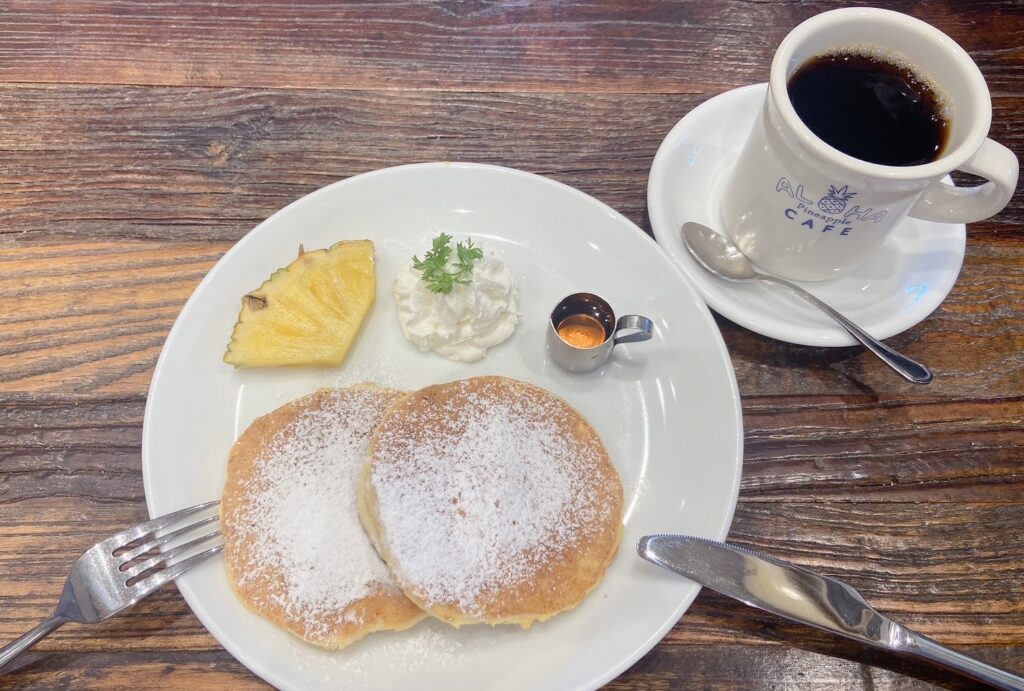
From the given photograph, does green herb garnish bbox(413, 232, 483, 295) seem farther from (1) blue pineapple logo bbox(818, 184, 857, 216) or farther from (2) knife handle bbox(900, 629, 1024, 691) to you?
(2) knife handle bbox(900, 629, 1024, 691)

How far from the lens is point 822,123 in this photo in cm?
132

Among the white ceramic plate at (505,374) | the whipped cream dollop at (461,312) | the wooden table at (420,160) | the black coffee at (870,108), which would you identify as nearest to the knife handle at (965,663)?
the wooden table at (420,160)

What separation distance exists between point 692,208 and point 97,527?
1.49m

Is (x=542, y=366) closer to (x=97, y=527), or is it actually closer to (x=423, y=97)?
(x=423, y=97)

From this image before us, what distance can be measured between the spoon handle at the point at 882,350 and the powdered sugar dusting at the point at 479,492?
59 cm

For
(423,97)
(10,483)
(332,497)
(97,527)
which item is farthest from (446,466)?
(423,97)

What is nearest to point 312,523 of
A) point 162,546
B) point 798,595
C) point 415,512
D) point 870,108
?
point 415,512

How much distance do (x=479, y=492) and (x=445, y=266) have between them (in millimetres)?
520

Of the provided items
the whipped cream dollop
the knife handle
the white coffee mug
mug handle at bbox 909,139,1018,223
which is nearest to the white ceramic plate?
Result: the whipped cream dollop

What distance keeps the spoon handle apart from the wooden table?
117 millimetres

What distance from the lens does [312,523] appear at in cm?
128

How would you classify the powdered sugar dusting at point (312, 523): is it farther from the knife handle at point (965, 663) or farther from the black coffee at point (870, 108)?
the black coffee at point (870, 108)

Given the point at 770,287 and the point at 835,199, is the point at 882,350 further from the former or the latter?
the point at 835,199

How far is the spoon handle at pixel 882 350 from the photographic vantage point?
1.45 m
